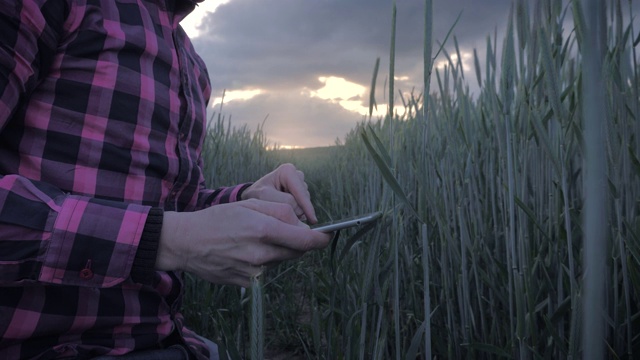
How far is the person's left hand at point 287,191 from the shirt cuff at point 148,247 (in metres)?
0.33

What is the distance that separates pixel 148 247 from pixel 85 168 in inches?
9.3

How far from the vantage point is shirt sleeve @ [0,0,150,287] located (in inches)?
22.1

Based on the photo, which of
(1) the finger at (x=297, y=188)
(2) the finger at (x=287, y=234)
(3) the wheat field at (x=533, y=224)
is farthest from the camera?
(1) the finger at (x=297, y=188)

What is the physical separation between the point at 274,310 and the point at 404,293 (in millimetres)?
622

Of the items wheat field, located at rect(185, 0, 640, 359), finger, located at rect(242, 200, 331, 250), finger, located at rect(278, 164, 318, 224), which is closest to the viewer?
wheat field, located at rect(185, 0, 640, 359)

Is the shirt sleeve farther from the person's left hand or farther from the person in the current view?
the person's left hand

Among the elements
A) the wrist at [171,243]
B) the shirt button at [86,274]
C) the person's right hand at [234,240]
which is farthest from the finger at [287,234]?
the shirt button at [86,274]

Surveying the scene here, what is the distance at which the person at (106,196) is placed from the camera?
572mm

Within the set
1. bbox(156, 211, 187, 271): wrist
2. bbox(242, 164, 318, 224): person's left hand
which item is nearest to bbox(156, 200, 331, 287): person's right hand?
bbox(156, 211, 187, 271): wrist

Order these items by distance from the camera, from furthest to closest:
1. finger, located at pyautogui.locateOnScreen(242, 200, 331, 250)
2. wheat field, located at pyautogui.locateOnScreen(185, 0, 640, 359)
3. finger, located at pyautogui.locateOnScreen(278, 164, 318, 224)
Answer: finger, located at pyautogui.locateOnScreen(278, 164, 318, 224), finger, located at pyautogui.locateOnScreen(242, 200, 331, 250), wheat field, located at pyautogui.locateOnScreen(185, 0, 640, 359)

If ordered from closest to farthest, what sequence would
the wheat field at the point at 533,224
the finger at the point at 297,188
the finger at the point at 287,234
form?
the wheat field at the point at 533,224
the finger at the point at 287,234
the finger at the point at 297,188

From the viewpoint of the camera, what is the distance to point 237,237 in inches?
22.3

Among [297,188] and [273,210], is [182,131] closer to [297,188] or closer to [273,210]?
[297,188]

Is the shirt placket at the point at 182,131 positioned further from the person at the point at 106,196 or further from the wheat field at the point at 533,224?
the wheat field at the point at 533,224
